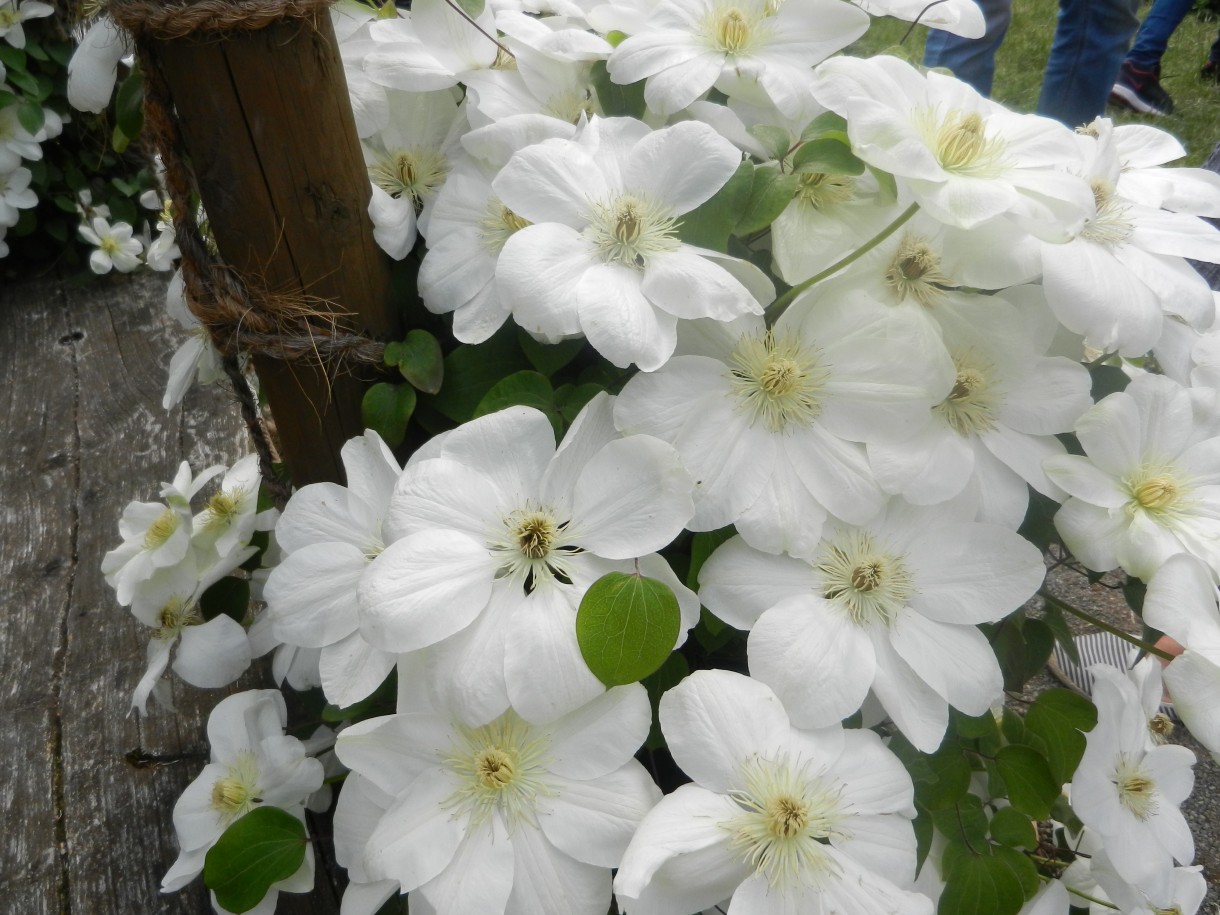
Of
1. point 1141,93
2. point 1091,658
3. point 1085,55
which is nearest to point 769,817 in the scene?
point 1091,658

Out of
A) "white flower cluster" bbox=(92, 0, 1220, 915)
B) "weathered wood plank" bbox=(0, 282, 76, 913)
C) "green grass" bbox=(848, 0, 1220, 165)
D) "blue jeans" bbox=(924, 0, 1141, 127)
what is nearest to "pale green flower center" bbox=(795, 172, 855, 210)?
"white flower cluster" bbox=(92, 0, 1220, 915)

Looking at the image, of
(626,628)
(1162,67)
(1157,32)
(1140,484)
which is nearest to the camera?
(626,628)

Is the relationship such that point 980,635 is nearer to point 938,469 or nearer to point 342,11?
point 938,469

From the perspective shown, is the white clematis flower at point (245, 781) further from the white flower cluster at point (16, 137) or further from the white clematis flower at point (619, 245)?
the white flower cluster at point (16, 137)

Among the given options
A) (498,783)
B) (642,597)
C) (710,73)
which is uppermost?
(710,73)

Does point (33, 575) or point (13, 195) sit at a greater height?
point (13, 195)

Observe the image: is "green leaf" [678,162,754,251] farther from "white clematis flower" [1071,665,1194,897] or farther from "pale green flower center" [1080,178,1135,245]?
"white clematis flower" [1071,665,1194,897]

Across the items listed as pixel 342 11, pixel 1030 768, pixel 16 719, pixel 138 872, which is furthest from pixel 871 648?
pixel 16 719

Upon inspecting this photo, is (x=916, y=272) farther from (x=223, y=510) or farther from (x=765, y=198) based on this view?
(x=223, y=510)
